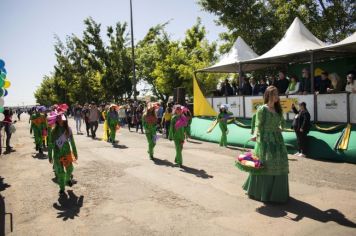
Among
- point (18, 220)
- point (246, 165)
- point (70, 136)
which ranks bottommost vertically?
point (18, 220)

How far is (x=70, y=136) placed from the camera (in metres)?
7.72

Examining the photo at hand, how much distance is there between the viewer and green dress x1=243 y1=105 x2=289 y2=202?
6.30 m

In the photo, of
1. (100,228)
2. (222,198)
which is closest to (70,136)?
(100,228)

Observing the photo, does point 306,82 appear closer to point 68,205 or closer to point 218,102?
point 218,102

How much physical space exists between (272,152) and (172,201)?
85.4 inches

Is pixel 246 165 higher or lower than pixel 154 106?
lower

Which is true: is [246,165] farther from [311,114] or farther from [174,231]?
[311,114]

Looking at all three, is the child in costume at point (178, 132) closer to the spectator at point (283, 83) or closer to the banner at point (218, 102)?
the spectator at point (283, 83)

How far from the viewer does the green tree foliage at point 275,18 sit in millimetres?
18672

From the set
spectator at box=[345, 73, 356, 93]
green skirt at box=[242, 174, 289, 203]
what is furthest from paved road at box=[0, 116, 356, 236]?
spectator at box=[345, 73, 356, 93]

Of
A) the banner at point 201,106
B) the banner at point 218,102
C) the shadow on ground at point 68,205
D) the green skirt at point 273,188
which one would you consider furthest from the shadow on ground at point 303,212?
the banner at point 201,106

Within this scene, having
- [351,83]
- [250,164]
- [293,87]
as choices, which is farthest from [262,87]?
[250,164]

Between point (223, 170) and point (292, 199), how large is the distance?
3.05m

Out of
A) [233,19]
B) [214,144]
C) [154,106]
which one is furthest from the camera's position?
[233,19]
